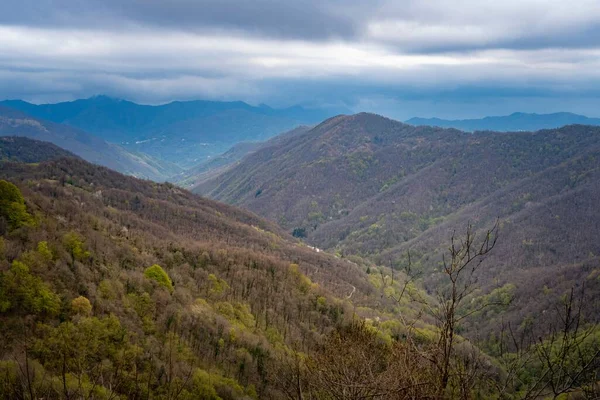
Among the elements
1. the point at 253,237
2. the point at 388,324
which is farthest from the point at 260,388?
the point at 253,237

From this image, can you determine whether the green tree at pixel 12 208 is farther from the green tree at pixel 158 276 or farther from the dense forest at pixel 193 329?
the green tree at pixel 158 276

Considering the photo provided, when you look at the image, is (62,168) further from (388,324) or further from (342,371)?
(342,371)

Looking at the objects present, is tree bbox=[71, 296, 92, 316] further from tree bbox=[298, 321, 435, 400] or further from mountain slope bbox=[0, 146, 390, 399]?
tree bbox=[298, 321, 435, 400]

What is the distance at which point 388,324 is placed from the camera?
119 m

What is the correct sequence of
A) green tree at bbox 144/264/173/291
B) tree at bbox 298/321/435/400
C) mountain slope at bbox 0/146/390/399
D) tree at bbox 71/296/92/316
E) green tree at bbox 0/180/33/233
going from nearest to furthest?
tree at bbox 298/321/435/400
mountain slope at bbox 0/146/390/399
tree at bbox 71/296/92/316
green tree at bbox 0/180/33/233
green tree at bbox 144/264/173/291

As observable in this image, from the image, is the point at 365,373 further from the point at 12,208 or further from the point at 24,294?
the point at 12,208

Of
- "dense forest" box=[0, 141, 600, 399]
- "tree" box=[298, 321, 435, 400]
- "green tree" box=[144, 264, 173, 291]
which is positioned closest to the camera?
"tree" box=[298, 321, 435, 400]

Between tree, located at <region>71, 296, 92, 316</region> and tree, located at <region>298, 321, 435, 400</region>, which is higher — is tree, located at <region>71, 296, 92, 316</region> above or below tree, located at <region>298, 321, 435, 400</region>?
below

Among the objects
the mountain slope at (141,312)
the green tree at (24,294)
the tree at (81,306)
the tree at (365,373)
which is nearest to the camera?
the tree at (365,373)

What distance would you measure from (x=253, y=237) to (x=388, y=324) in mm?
89054

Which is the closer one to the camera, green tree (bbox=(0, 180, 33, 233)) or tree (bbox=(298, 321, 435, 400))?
tree (bbox=(298, 321, 435, 400))

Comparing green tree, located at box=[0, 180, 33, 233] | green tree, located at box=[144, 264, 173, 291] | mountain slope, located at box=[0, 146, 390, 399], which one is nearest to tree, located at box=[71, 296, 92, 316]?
mountain slope, located at box=[0, 146, 390, 399]

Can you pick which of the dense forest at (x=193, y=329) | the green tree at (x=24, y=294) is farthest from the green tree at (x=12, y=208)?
the green tree at (x=24, y=294)

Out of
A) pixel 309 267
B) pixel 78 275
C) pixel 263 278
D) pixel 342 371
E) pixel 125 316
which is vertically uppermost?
pixel 342 371
